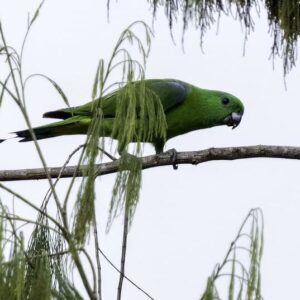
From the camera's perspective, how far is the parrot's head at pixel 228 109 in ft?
17.0

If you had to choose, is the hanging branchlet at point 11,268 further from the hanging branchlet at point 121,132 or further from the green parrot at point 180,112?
the green parrot at point 180,112

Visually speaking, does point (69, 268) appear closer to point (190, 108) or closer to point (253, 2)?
point (253, 2)

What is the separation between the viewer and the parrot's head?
517 centimetres

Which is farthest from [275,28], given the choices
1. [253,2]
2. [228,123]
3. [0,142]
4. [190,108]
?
[228,123]

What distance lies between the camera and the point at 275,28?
3.37 metres

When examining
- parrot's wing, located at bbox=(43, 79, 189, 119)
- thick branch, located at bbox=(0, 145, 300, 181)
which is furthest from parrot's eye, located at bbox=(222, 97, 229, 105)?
thick branch, located at bbox=(0, 145, 300, 181)

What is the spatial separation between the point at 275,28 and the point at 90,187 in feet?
5.42

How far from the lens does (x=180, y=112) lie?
483 cm

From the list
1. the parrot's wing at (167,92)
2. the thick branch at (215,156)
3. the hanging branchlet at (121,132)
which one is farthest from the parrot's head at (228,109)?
the hanging branchlet at (121,132)

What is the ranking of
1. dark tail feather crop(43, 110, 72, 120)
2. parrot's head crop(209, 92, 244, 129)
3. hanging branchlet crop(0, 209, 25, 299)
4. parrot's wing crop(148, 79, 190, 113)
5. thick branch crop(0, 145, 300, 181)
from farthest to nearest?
1. parrot's head crop(209, 92, 244, 129)
2. parrot's wing crop(148, 79, 190, 113)
3. dark tail feather crop(43, 110, 72, 120)
4. thick branch crop(0, 145, 300, 181)
5. hanging branchlet crop(0, 209, 25, 299)

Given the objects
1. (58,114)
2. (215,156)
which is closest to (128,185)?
(215,156)

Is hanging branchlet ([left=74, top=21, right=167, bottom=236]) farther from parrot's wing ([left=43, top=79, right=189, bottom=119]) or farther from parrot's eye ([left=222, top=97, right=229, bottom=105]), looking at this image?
parrot's eye ([left=222, top=97, right=229, bottom=105])

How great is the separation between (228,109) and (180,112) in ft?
1.74

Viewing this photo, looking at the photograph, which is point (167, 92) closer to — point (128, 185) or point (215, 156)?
point (215, 156)
